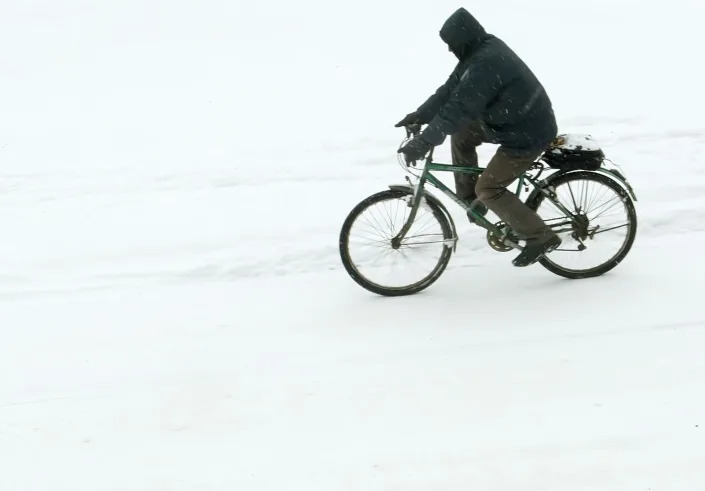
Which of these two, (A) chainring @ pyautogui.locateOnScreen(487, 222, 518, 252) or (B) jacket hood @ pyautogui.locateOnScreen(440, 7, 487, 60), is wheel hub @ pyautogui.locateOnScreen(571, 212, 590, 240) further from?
(B) jacket hood @ pyautogui.locateOnScreen(440, 7, 487, 60)

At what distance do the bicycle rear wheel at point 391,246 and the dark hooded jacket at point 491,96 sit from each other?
62 centimetres

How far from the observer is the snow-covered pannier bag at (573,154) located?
→ 17.8 feet

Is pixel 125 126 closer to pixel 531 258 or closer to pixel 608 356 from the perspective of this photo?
pixel 531 258

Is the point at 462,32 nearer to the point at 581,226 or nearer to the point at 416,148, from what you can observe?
the point at 416,148

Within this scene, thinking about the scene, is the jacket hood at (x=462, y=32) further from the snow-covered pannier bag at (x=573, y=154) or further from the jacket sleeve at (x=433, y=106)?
the snow-covered pannier bag at (x=573, y=154)

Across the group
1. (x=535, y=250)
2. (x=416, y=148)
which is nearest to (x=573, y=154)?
(x=535, y=250)

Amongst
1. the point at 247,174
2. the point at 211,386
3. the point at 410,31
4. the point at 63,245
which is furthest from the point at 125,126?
the point at 211,386

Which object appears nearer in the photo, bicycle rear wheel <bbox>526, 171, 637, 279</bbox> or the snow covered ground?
the snow covered ground

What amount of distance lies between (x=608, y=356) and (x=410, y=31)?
709 cm

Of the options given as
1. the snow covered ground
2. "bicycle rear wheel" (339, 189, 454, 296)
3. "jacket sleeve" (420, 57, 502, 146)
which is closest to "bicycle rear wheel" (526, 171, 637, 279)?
the snow covered ground

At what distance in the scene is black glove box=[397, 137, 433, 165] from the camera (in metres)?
5.13

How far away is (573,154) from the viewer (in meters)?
5.43

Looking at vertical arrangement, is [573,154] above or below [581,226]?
above

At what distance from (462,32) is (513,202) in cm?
110
